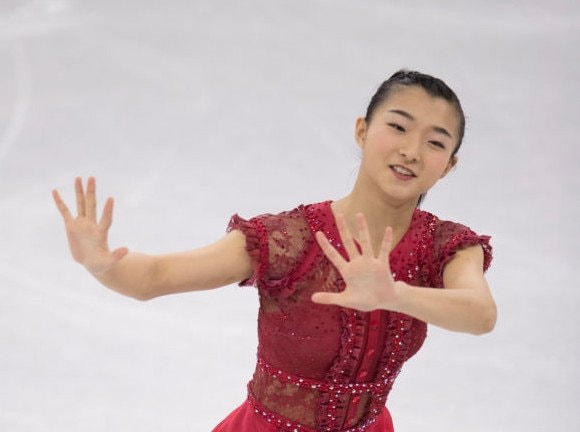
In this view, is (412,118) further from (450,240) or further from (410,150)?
(450,240)

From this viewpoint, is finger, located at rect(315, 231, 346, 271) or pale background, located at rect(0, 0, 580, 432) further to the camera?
pale background, located at rect(0, 0, 580, 432)

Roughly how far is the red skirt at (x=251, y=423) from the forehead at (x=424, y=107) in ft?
2.65

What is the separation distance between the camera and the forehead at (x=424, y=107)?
239 centimetres

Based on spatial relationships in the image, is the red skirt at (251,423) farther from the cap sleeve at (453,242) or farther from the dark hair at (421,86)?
the dark hair at (421,86)

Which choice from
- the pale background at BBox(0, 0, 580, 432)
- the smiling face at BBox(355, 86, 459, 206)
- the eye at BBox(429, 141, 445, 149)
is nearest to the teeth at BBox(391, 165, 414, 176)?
the smiling face at BBox(355, 86, 459, 206)

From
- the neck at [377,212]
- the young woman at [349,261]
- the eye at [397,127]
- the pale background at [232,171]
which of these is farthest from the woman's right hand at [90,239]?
the pale background at [232,171]

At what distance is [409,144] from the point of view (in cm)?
237

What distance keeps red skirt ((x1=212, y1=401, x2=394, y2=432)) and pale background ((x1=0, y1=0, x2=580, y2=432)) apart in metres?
1.22

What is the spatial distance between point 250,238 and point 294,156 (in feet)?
10.6

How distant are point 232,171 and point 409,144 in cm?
312

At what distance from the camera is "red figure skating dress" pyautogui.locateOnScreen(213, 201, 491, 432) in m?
2.35

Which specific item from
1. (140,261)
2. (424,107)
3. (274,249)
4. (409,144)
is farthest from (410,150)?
(140,261)

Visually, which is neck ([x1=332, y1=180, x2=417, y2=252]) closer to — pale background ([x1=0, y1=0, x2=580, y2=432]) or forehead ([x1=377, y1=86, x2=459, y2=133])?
forehead ([x1=377, y1=86, x2=459, y2=133])

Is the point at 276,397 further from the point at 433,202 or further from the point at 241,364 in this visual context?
the point at 433,202
